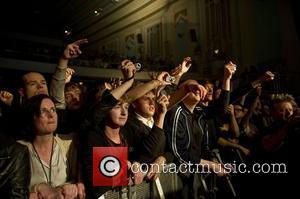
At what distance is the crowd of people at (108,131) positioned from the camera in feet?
5.23

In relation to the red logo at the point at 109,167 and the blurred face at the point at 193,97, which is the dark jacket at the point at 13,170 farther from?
the blurred face at the point at 193,97

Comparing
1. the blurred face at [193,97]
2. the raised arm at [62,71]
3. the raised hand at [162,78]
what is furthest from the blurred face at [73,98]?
the blurred face at [193,97]

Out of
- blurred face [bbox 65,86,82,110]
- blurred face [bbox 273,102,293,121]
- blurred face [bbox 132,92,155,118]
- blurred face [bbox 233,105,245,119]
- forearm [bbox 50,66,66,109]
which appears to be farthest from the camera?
blurred face [bbox 233,105,245,119]

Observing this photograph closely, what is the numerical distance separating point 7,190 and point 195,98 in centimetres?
142

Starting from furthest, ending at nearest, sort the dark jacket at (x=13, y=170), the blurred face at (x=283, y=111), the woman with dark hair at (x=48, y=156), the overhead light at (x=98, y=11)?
the overhead light at (x=98, y=11) → the blurred face at (x=283, y=111) → the woman with dark hair at (x=48, y=156) → the dark jacket at (x=13, y=170)

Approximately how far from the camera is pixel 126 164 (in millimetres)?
1781

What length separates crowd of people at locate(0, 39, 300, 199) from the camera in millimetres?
1595

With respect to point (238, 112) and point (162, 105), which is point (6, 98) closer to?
point (162, 105)

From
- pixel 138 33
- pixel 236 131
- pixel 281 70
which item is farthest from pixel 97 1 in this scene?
pixel 236 131

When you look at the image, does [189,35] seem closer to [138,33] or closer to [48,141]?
[138,33]

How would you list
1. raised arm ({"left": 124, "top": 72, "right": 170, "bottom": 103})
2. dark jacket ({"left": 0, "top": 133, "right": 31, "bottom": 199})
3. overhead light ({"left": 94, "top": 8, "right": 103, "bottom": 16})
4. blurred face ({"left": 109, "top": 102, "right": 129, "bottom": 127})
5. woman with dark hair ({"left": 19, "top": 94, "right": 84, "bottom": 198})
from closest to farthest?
1. dark jacket ({"left": 0, "top": 133, "right": 31, "bottom": 199})
2. woman with dark hair ({"left": 19, "top": 94, "right": 84, "bottom": 198})
3. blurred face ({"left": 109, "top": 102, "right": 129, "bottom": 127})
4. raised arm ({"left": 124, "top": 72, "right": 170, "bottom": 103})
5. overhead light ({"left": 94, "top": 8, "right": 103, "bottom": 16})

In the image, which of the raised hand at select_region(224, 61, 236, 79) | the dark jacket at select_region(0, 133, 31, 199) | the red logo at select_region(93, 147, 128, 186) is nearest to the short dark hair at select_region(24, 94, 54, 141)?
the dark jacket at select_region(0, 133, 31, 199)

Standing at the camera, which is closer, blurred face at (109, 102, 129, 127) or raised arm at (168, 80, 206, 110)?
blurred face at (109, 102, 129, 127)

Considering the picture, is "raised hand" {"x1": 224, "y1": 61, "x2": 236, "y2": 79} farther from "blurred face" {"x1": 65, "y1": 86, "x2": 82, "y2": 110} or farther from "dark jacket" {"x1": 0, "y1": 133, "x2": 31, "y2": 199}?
"dark jacket" {"x1": 0, "y1": 133, "x2": 31, "y2": 199}
